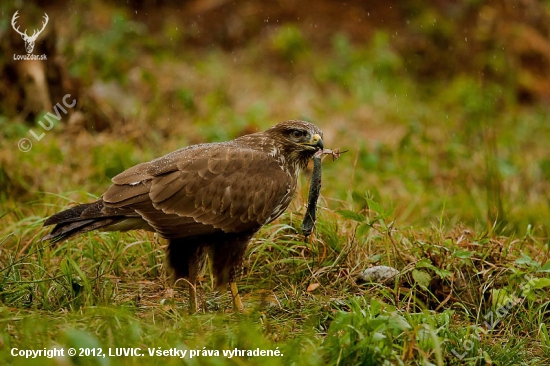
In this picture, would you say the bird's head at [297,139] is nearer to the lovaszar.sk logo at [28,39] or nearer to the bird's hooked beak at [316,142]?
the bird's hooked beak at [316,142]

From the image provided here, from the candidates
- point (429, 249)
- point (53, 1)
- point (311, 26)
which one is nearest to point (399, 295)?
point (429, 249)

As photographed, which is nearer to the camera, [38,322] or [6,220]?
[38,322]

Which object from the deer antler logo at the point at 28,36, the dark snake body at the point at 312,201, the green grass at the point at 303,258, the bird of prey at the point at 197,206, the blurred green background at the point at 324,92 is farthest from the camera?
the deer antler logo at the point at 28,36

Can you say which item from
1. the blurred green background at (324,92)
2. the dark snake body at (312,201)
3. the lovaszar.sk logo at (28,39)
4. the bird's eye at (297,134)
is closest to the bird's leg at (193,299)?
the dark snake body at (312,201)

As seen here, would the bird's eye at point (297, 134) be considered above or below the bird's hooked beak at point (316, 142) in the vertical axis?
above

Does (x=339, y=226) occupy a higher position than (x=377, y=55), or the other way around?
(x=377, y=55)

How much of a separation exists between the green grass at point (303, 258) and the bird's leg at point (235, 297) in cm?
5

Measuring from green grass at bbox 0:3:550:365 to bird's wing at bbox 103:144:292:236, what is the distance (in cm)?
45

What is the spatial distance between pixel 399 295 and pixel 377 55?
7015 millimetres

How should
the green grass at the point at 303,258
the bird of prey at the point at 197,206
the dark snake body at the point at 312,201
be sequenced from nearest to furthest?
the green grass at the point at 303,258
the bird of prey at the point at 197,206
the dark snake body at the point at 312,201

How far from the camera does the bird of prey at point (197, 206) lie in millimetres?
3938

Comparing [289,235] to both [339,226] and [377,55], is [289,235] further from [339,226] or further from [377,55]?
[377,55]

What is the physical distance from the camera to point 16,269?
409 cm

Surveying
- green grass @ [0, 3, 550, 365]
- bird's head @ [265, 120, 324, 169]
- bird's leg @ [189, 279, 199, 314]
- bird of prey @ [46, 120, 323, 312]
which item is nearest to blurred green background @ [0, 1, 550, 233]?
green grass @ [0, 3, 550, 365]
